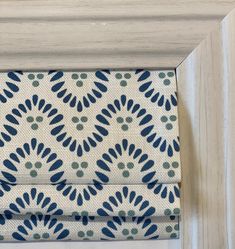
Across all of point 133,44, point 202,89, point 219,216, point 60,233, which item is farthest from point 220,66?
point 60,233

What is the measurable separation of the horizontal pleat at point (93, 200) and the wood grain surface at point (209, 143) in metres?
0.05

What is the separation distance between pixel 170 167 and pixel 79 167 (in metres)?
0.15

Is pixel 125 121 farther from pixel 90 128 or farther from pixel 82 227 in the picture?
pixel 82 227

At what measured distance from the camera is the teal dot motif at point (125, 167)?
2.05 feet

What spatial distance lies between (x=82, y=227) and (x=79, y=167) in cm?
11

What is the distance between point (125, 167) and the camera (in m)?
0.62

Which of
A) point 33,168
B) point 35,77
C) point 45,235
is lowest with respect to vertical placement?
point 45,235

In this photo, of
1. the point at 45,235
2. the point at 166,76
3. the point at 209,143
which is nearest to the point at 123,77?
the point at 166,76

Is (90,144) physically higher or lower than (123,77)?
lower

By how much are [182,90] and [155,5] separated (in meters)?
0.15

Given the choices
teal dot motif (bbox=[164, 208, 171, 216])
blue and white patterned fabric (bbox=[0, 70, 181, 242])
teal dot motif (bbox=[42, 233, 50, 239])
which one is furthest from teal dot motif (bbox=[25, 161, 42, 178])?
teal dot motif (bbox=[164, 208, 171, 216])

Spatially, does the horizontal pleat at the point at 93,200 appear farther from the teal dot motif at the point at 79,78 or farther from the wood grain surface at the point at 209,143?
the teal dot motif at the point at 79,78

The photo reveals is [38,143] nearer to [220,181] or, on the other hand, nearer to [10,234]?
[10,234]

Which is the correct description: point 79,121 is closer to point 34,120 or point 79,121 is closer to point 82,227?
point 34,120
